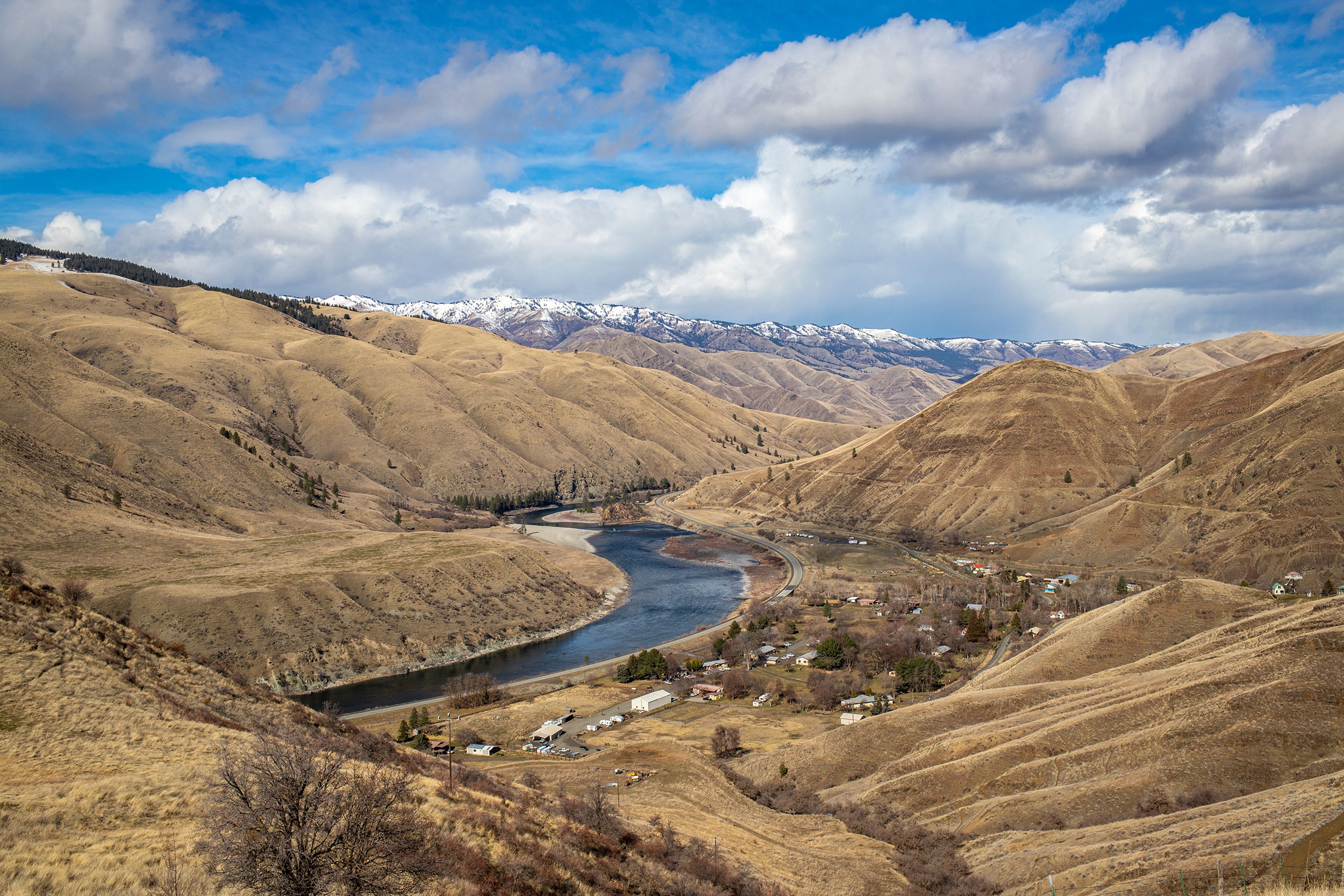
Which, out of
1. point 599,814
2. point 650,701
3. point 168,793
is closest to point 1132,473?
point 650,701

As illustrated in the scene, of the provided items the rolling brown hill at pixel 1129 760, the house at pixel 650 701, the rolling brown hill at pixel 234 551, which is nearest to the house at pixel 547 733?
the house at pixel 650 701

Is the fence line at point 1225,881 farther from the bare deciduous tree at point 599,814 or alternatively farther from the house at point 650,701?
the house at point 650,701

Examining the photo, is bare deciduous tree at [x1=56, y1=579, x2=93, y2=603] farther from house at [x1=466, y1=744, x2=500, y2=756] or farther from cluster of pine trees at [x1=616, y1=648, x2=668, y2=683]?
cluster of pine trees at [x1=616, y1=648, x2=668, y2=683]

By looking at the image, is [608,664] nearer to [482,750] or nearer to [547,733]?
[547,733]

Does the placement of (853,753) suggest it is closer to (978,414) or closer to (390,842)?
(390,842)

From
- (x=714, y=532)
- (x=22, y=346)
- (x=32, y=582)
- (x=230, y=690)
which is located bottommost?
(x=714, y=532)

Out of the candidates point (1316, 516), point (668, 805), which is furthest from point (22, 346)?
point (1316, 516)
